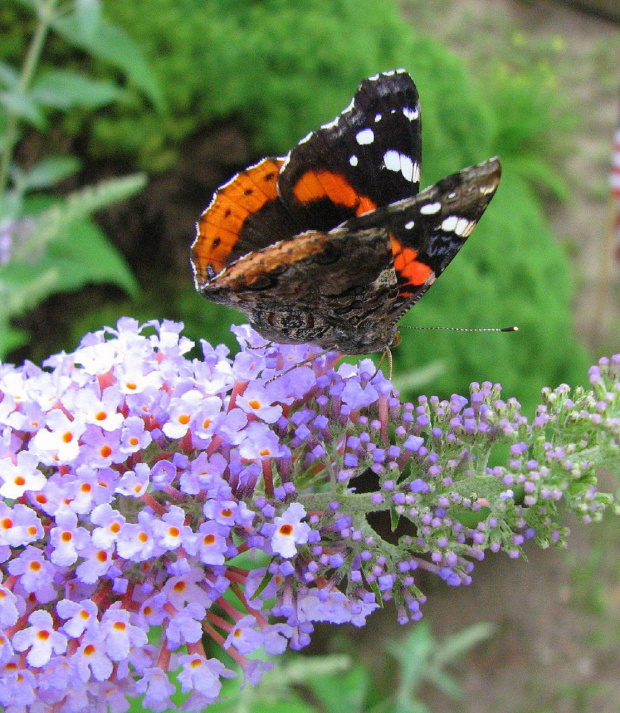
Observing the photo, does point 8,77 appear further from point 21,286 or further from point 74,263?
point 21,286

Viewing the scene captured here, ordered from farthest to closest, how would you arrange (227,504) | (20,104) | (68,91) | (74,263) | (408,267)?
(74,263)
(68,91)
(20,104)
(408,267)
(227,504)

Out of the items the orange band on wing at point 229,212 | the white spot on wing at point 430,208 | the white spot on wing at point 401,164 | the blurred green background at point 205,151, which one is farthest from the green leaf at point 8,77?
the white spot on wing at point 430,208

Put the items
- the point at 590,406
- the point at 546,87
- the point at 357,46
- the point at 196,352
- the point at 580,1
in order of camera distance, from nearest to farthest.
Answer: the point at 590,406 → the point at 196,352 → the point at 357,46 → the point at 546,87 → the point at 580,1

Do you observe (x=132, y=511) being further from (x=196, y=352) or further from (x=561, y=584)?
(x=561, y=584)

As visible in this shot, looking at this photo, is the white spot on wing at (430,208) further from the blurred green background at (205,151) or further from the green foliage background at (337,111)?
the green foliage background at (337,111)

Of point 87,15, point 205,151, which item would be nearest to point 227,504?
point 87,15

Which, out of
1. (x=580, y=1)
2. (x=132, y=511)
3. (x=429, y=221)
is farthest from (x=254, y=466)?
(x=580, y=1)
